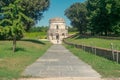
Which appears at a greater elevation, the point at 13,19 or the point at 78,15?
the point at 78,15

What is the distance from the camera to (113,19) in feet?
209

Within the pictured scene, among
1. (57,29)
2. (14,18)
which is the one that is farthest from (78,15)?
(14,18)

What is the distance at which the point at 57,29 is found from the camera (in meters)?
116

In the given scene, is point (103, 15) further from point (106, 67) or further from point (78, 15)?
point (106, 67)

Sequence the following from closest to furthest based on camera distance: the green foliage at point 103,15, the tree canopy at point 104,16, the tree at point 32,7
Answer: the tree at point 32,7 → the tree canopy at point 104,16 → the green foliage at point 103,15

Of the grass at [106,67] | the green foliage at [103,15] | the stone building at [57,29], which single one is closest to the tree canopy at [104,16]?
the green foliage at [103,15]

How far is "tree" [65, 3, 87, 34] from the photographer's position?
359ft

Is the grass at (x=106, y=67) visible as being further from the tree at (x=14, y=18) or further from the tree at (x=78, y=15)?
the tree at (x=78, y=15)

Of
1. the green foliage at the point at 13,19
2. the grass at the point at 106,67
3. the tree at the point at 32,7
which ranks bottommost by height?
the grass at the point at 106,67

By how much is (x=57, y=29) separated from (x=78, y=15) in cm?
886

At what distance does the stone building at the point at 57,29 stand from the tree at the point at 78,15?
3.56 m

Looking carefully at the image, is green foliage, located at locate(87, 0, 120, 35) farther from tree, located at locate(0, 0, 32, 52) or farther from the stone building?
the stone building

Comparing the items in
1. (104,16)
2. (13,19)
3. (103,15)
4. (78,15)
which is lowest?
(13,19)

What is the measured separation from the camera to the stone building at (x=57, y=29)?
114 meters
